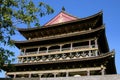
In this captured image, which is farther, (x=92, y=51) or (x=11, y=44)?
(x=92, y=51)

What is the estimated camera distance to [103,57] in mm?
21938

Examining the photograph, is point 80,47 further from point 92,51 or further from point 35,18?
point 35,18

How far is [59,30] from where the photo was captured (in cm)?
2909

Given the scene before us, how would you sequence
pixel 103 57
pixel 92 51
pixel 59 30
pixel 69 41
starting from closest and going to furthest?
pixel 103 57, pixel 92 51, pixel 69 41, pixel 59 30

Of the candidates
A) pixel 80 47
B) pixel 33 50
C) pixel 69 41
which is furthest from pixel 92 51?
pixel 33 50

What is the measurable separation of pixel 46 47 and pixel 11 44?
13.4 meters

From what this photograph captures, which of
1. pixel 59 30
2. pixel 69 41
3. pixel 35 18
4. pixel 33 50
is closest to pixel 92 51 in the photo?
pixel 69 41

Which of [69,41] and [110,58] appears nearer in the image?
[110,58]

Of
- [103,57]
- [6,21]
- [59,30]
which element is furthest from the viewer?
[59,30]

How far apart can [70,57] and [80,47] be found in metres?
1.60

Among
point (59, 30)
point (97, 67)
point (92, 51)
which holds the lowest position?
point (97, 67)

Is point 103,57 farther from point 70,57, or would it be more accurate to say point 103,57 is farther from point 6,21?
point 6,21

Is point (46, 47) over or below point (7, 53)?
over

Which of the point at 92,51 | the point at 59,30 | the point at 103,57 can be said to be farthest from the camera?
the point at 59,30
